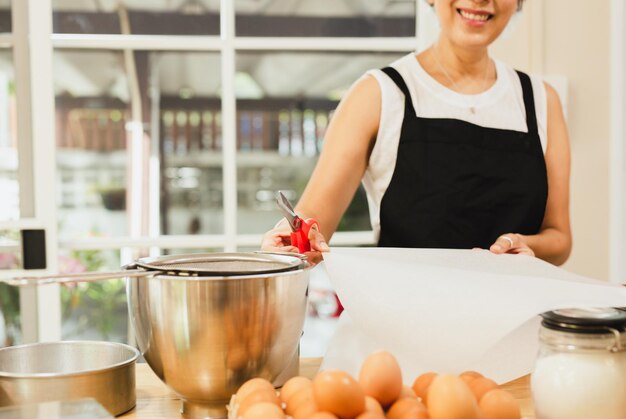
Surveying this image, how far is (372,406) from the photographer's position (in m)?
0.70

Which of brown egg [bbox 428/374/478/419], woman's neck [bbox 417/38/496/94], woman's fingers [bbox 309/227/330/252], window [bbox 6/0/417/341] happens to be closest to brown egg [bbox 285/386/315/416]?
brown egg [bbox 428/374/478/419]

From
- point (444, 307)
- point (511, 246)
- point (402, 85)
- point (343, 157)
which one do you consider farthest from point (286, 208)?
point (402, 85)

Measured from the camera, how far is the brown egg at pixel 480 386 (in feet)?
2.44

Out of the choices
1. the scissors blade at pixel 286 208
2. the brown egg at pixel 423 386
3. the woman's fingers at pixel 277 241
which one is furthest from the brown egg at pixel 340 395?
the woman's fingers at pixel 277 241

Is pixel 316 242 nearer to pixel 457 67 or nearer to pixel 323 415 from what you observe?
pixel 323 415

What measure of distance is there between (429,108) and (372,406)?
1.27 meters

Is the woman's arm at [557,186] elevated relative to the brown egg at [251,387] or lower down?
elevated

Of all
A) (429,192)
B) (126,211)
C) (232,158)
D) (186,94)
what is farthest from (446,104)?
(126,211)

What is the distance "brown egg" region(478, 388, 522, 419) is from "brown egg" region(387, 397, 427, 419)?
62mm

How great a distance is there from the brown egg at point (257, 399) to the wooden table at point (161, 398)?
0.20 metres

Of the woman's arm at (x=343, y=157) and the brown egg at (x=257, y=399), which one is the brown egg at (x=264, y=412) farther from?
the woman's arm at (x=343, y=157)

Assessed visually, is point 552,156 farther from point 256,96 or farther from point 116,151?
point 116,151

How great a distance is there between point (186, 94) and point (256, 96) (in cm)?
26

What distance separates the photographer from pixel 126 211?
2.65m
